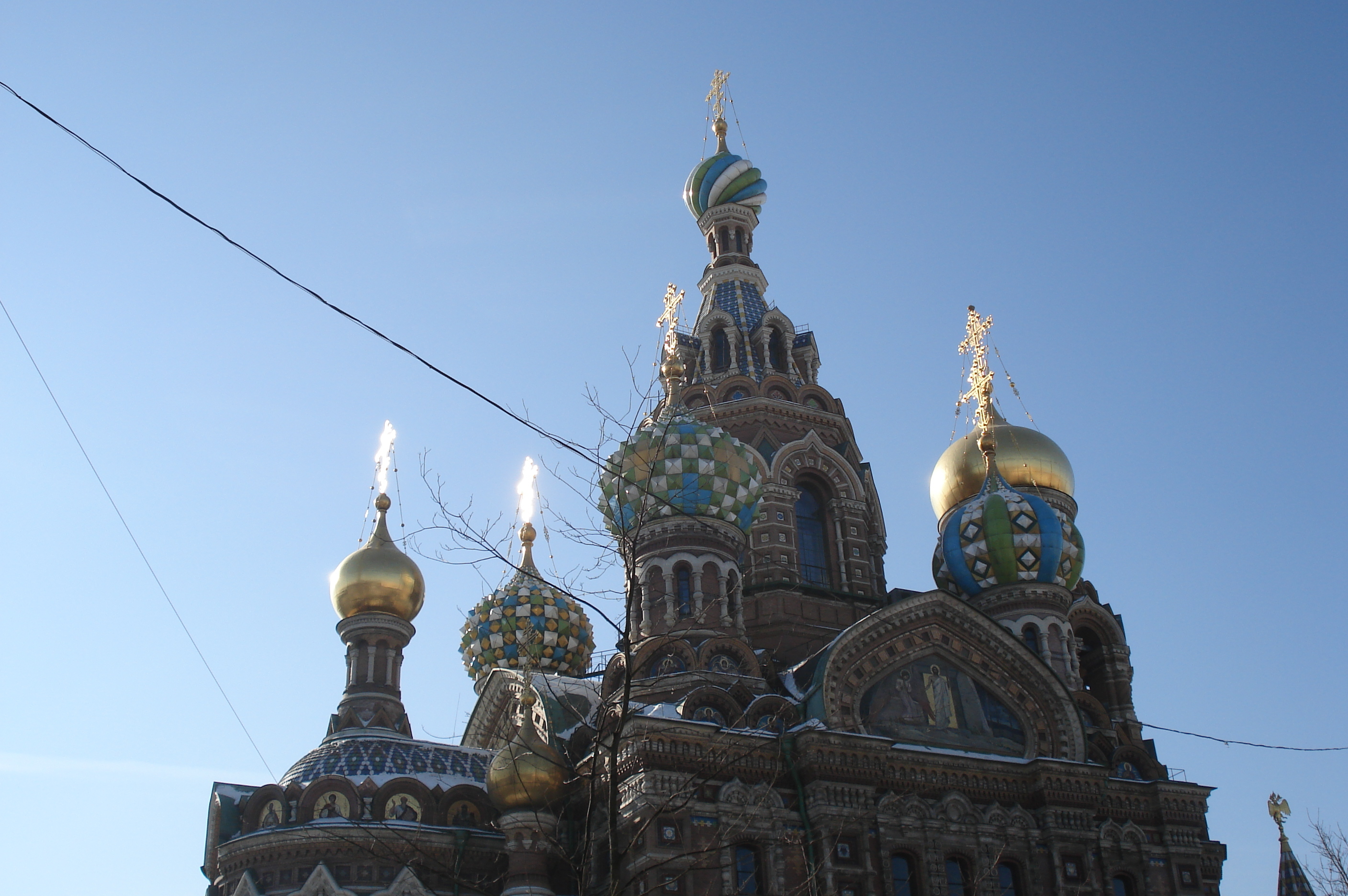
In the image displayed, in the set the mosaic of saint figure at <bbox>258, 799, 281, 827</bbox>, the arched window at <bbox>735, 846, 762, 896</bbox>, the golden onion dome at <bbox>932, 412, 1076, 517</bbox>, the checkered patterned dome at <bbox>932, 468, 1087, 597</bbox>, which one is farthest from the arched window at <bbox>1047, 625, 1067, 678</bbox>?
the mosaic of saint figure at <bbox>258, 799, 281, 827</bbox>

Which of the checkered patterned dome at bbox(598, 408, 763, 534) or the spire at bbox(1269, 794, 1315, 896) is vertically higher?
the checkered patterned dome at bbox(598, 408, 763, 534)

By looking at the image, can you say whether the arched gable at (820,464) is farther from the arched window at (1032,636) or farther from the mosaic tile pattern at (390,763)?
the mosaic tile pattern at (390,763)

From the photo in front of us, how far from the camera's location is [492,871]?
14.5m

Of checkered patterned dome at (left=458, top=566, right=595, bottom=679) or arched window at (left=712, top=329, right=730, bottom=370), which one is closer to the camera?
checkered patterned dome at (left=458, top=566, right=595, bottom=679)

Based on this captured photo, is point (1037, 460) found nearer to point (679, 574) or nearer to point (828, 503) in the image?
point (828, 503)

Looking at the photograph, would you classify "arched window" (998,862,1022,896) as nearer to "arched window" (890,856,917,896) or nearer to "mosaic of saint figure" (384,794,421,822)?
"arched window" (890,856,917,896)

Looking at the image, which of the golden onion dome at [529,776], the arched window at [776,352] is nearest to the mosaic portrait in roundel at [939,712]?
the golden onion dome at [529,776]

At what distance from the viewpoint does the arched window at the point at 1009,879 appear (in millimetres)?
14031

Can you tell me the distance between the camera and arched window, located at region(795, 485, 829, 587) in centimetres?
1912

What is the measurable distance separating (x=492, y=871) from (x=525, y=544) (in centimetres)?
767

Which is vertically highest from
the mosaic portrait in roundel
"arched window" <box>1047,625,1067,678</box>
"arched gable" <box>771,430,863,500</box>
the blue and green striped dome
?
the blue and green striped dome

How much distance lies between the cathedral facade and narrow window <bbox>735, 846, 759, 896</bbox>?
0.02 metres

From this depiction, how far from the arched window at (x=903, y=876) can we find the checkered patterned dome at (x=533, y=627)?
22.7 feet

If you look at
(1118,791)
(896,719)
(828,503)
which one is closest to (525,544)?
(828,503)
